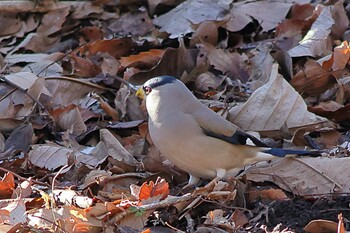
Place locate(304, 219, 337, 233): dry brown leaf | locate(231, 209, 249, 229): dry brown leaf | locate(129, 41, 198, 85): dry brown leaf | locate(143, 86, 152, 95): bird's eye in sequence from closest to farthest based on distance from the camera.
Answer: locate(304, 219, 337, 233): dry brown leaf → locate(231, 209, 249, 229): dry brown leaf → locate(143, 86, 152, 95): bird's eye → locate(129, 41, 198, 85): dry brown leaf

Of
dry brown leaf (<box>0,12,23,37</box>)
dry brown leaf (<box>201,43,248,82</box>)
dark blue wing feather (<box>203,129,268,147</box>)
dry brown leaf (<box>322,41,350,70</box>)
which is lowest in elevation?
dry brown leaf (<box>0,12,23,37</box>)

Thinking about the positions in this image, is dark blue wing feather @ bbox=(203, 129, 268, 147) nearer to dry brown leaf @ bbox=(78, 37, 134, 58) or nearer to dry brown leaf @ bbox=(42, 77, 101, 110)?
dry brown leaf @ bbox=(42, 77, 101, 110)

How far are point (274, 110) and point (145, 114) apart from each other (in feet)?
2.64

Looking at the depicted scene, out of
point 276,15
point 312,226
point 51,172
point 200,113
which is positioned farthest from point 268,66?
point 312,226

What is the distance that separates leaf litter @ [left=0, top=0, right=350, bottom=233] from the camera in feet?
12.5

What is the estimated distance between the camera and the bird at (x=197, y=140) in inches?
170

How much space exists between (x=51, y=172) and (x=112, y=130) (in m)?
0.61

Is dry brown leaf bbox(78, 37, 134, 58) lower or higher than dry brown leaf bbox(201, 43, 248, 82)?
lower

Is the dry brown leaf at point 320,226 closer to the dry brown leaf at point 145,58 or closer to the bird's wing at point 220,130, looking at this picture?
the bird's wing at point 220,130

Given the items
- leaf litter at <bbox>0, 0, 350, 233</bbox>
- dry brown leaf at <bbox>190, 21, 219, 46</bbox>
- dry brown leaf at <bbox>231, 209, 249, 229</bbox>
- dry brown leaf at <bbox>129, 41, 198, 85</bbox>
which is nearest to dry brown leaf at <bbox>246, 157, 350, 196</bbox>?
leaf litter at <bbox>0, 0, 350, 233</bbox>

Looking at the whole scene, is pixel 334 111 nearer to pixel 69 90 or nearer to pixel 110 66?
pixel 110 66

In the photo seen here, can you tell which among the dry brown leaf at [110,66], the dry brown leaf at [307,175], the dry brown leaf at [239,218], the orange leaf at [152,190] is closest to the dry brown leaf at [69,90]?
the dry brown leaf at [110,66]

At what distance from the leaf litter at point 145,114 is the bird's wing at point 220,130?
19 centimetres

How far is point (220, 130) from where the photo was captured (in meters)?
4.40
